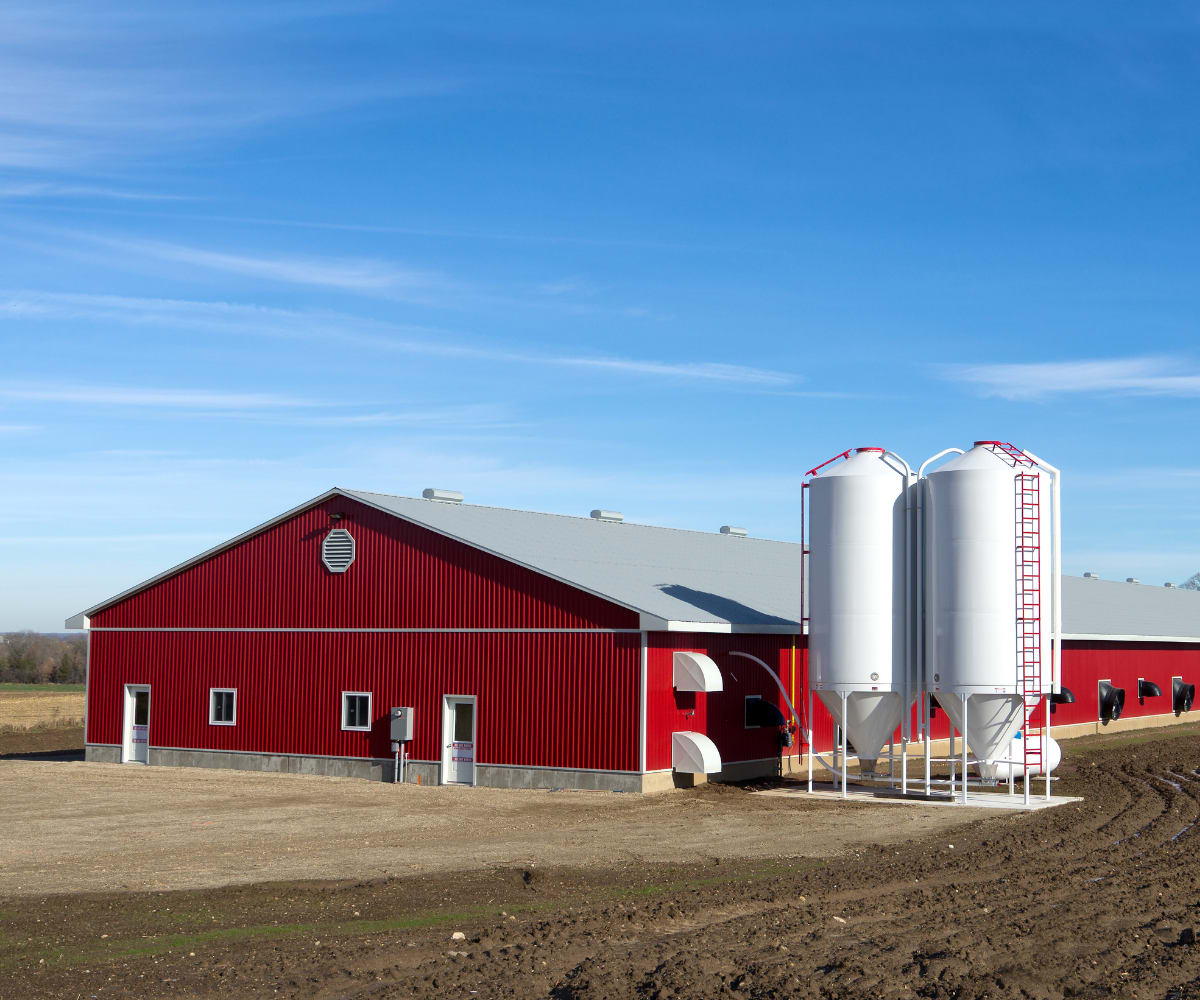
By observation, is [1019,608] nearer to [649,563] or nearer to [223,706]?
[649,563]

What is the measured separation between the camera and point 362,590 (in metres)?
34.7

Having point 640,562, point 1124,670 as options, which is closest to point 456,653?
point 640,562

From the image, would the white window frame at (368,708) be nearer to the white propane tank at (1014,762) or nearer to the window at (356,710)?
the window at (356,710)

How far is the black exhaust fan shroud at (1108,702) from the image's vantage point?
→ 48188 mm

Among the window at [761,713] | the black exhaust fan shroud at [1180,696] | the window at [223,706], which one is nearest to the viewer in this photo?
the window at [761,713]

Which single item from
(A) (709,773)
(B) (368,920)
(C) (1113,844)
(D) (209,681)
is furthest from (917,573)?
(D) (209,681)

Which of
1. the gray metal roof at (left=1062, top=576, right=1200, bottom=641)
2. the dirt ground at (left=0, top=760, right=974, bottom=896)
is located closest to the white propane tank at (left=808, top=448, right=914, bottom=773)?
the dirt ground at (left=0, top=760, right=974, bottom=896)

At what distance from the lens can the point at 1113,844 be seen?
69.2 ft

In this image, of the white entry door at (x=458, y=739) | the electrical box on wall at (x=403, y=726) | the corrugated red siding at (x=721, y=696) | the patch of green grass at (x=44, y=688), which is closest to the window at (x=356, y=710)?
the electrical box on wall at (x=403, y=726)

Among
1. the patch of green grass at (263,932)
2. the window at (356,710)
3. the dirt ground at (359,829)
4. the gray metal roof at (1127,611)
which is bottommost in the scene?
the dirt ground at (359,829)

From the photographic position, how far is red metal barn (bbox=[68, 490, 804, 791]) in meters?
30.1

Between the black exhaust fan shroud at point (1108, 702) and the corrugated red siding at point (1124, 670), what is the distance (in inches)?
10.7

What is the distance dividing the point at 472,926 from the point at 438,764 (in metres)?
18.0

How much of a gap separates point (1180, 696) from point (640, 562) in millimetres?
29163
